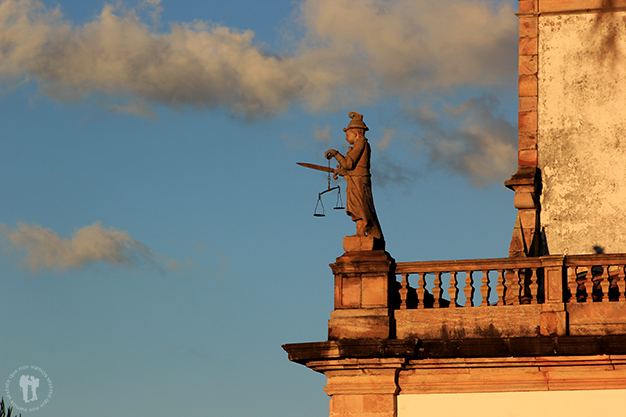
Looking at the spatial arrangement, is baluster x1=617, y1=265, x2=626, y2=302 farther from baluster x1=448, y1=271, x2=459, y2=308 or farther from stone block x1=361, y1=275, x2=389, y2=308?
stone block x1=361, y1=275, x2=389, y2=308

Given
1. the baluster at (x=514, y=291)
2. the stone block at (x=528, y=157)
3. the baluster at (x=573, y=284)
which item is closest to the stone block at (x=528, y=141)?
the stone block at (x=528, y=157)

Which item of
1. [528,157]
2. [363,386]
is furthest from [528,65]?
[363,386]

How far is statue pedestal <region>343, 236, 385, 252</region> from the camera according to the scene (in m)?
16.7

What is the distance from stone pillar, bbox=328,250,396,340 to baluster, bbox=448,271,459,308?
103 centimetres

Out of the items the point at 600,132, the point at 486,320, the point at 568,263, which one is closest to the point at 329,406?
the point at 486,320

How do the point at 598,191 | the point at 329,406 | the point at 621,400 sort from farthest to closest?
the point at 598,191
the point at 329,406
the point at 621,400

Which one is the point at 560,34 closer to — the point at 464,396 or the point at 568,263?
the point at 568,263

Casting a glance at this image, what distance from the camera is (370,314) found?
16328 millimetres

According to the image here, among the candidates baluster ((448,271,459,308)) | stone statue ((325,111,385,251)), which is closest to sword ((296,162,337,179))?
stone statue ((325,111,385,251))

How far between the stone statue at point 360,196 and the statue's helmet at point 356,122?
34 centimetres

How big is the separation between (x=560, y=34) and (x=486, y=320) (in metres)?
8.27

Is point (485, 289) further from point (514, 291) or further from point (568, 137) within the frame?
point (568, 137)

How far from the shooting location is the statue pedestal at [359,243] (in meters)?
16.7

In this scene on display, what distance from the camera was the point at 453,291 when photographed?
16.1 meters
